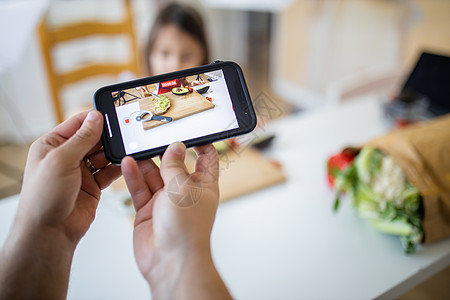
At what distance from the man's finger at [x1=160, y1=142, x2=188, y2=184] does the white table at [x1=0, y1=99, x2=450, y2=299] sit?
0.52 ft

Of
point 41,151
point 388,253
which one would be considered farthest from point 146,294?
point 388,253

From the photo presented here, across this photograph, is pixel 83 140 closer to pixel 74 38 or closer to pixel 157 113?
pixel 157 113

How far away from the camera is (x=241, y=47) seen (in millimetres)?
3109

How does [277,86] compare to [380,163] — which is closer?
[380,163]

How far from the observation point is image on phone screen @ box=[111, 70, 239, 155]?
1.53 feet

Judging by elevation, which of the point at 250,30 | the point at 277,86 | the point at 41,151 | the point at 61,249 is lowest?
the point at 277,86

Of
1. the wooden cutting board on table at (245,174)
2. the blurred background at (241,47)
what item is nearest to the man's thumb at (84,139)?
the wooden cutting board on table at (245,174)

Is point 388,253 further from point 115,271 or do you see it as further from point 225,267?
point 115,271

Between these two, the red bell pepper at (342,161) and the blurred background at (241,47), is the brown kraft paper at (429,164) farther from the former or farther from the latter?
the blurred background at (241,47)

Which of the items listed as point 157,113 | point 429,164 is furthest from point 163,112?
point 429,164

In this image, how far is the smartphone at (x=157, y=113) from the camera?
467mm

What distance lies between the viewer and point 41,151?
436 millimetres

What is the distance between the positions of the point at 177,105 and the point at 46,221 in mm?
227

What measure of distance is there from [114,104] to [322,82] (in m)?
2.52
